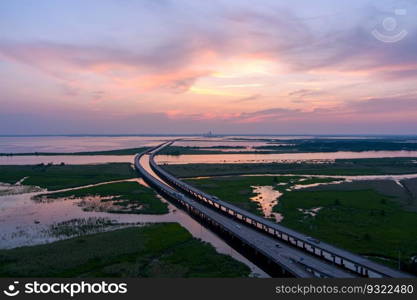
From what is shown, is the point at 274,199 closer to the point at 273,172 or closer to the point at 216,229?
the point at 216,229

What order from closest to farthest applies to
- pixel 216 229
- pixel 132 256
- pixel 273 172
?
pixel 132 256, pixel 216 229, pixel 273 172

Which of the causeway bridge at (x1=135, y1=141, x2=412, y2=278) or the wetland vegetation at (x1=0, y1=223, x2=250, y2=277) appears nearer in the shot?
the causeway bridge at (x1=135, y1=141, x2=412, y2=278)

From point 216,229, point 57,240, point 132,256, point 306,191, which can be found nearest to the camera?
point 132,256

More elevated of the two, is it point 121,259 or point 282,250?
point 282,250

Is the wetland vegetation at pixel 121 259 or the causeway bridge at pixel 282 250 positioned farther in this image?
the wetland vegetation at pixel 121 259

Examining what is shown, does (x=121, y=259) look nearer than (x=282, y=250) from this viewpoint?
Yes

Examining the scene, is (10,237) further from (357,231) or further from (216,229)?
(357,231)

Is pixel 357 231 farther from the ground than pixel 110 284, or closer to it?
closer to it

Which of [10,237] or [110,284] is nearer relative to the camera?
[110,284]

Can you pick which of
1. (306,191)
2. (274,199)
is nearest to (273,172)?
(306,191)

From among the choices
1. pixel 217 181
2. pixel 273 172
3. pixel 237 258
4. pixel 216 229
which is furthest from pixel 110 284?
pixel 273 172
